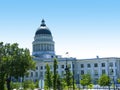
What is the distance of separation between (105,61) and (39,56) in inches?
1299

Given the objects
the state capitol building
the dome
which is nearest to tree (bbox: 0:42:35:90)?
the state capitol building

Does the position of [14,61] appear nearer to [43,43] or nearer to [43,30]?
[43,43]

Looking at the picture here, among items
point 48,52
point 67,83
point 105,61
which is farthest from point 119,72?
point 67,83

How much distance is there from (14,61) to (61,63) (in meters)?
68.5

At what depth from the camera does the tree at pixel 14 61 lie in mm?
63250

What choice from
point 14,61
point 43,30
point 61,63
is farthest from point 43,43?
point 14,61

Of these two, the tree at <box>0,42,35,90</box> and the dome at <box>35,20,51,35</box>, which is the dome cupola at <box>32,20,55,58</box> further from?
the tree at <box>0,42,35,90</box>

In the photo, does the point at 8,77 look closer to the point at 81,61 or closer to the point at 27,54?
the point at 27,54

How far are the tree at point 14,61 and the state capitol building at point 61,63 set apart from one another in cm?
4057

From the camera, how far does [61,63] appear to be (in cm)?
13200

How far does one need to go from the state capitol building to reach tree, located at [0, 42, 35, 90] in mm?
40569

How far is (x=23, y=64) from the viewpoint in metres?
64.7

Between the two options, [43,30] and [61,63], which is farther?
[43,30]

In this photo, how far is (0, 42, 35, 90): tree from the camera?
6325 centimetres
